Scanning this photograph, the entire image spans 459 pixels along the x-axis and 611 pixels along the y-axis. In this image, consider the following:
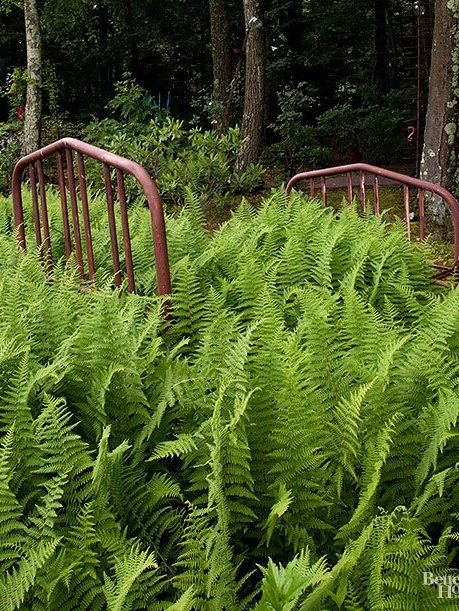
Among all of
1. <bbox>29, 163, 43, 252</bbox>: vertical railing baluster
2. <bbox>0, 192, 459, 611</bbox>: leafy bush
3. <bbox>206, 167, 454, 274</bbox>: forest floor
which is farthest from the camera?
<bbox>206, 167, 454, 274</bbox>: forest floor

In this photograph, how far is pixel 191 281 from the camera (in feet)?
11.6

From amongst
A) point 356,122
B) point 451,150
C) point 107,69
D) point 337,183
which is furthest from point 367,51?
point 451,150

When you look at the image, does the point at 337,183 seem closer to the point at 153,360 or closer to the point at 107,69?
the point at 153,360

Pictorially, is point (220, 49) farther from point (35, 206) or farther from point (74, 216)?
point (74, 216)

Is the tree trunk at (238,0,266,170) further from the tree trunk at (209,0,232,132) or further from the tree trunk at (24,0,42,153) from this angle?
the tree trunk at (24,0,42,153)

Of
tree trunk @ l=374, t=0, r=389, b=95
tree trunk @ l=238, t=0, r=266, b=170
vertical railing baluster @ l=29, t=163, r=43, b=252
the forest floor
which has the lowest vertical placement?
the forest floor

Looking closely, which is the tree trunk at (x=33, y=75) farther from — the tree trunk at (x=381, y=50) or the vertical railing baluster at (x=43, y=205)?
the tree trunk at (x=381, y=50)

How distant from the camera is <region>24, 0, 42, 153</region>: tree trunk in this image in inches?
501

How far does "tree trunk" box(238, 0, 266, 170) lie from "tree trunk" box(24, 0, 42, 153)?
3.78 metres

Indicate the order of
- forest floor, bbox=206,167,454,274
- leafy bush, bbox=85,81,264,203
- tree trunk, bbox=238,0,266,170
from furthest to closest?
1. tree trunk, bbox=238,0,266,170
2. leafy bush, bbox=85,81,264,203
3. forest floor, bbox=206,167,454,274

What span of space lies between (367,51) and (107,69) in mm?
8082

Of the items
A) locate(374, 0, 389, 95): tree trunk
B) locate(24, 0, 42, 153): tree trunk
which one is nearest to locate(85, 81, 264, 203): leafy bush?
locate(24, 0, 42, 153): tree trunk

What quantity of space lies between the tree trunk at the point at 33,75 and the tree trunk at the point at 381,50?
913cm

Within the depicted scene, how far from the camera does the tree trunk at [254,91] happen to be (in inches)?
475
